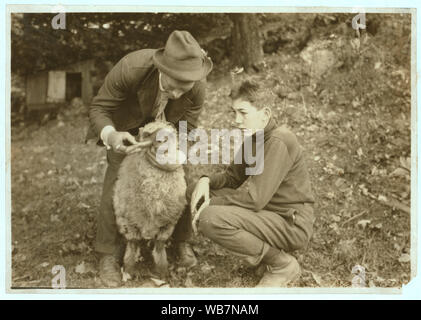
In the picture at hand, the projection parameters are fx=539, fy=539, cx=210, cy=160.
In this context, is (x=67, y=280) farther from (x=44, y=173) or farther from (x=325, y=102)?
(x=325, y=102)

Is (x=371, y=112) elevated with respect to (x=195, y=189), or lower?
elevated

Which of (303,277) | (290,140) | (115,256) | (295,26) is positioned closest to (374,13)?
(295,26)

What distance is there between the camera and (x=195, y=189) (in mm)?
5156

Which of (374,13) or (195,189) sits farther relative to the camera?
(374,13)

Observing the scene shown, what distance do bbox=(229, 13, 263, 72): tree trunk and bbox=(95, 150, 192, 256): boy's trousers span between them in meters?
1.61

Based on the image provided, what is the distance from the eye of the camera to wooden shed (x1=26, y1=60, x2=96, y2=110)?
546 cm

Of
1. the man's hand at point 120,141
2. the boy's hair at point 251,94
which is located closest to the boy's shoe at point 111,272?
the man's hand at point 120,141

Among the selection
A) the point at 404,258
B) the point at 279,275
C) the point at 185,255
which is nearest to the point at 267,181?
the point at 279,275

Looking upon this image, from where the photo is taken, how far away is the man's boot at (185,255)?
530 cm

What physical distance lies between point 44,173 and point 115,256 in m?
1.11

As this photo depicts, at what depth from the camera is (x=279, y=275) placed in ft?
17.2

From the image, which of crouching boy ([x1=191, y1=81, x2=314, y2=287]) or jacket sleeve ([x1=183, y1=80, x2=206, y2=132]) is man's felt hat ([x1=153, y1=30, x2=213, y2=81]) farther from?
crouching boy ([x1=191, y1=81, x2=314, y2=287])

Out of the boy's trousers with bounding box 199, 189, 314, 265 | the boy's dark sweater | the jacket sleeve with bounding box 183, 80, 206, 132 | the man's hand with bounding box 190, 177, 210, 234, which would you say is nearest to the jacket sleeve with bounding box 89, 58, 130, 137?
the jacket sleeve with bounding box 183, 80, 206, 132

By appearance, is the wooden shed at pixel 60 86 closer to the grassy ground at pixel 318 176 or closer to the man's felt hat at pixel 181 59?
the grassy ground at pixel 318 176
